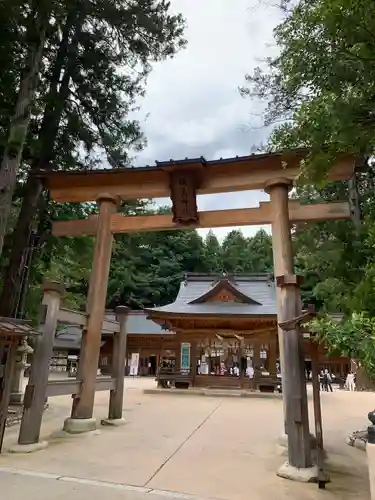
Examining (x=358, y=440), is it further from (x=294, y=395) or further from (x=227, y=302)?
(x=227, y=302)

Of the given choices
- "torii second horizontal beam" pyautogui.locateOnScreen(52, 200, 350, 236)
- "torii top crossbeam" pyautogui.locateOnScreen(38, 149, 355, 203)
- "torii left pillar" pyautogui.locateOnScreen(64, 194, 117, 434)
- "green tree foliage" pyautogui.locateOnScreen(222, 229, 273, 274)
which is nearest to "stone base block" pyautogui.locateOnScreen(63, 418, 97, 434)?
"torii left pillar" pyautogui.locateOnScreen(64, 194, 117, 434)

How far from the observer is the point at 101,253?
267 inches

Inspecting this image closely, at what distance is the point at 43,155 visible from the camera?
329 inches

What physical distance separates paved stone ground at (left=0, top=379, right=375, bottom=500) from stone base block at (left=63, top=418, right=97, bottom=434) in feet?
0.48

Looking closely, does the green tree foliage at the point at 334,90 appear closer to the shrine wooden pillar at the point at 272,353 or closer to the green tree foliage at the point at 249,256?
the shrine wooden pillar at the point at 272,353

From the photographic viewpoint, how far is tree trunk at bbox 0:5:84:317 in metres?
7.54

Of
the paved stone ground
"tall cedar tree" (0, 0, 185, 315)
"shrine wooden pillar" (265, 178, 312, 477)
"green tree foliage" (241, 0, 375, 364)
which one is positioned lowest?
the paved stone ground

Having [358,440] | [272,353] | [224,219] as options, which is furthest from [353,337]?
[272,353]

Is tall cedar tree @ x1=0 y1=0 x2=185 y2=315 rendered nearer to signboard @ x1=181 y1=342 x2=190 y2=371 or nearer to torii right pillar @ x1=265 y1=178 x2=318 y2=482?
torii right pillar @ x1=265 y1=178 x2=318 y2=482

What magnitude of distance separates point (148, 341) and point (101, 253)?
18.7 meters

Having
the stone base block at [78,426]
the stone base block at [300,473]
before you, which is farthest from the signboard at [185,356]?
the stone base block at [300,473]

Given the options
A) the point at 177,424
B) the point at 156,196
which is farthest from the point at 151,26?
the point at 177,424

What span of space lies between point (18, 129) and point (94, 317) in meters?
3.39

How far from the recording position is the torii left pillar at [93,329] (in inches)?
236
